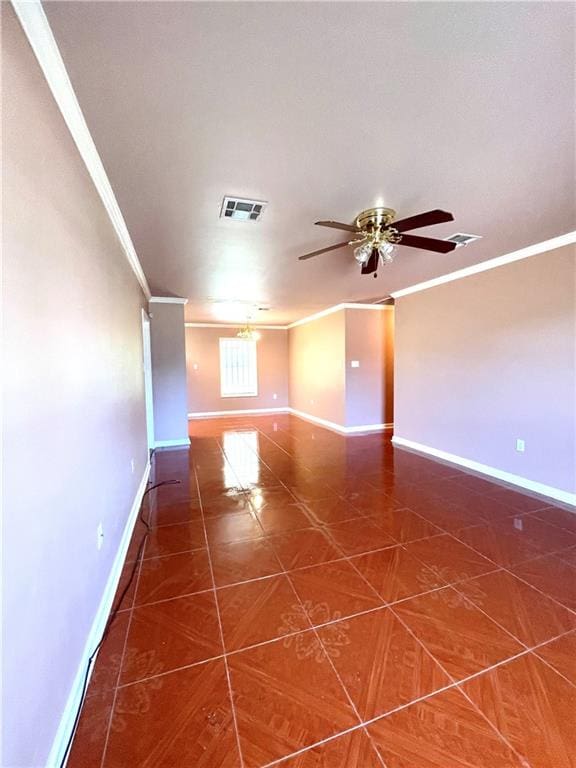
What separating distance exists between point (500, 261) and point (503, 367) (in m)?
1.14

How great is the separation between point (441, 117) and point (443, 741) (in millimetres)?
2503

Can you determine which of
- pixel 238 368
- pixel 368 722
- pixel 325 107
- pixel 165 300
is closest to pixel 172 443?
pixel 165 300

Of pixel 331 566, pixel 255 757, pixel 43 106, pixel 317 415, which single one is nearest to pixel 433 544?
pixel 331 566

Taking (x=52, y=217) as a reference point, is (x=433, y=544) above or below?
below

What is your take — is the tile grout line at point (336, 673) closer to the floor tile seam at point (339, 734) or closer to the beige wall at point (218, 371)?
the floor tile seam at point (339, 734)

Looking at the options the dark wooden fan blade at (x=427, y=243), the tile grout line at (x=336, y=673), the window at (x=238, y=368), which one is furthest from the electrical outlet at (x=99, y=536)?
the window at (x=238, y=368)

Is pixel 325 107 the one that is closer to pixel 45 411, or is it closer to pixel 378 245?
pixel 378 245

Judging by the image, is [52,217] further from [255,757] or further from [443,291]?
[443,291]

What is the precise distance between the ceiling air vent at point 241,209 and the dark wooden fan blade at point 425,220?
3.06 feet

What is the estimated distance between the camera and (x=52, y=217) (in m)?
1.22

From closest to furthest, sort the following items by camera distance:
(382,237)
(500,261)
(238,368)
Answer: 1. (382,237)
2. (500,261)
3. (238,368)

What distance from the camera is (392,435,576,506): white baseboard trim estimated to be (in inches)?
121

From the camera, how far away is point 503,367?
3.57 metres

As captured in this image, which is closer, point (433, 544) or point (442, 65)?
point (442, 65)
